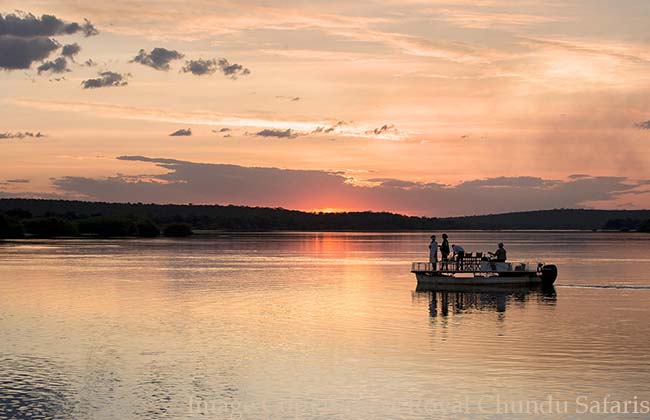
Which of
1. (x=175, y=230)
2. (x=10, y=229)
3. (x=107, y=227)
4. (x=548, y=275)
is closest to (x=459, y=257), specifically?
(x=548, y=275)

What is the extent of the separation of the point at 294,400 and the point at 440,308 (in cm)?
2013

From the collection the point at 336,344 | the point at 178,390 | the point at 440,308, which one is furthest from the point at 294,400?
the point at 440,308

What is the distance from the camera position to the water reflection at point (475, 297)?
39.7m

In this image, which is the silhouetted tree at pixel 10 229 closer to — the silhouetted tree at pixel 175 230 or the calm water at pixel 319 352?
the silhouetted tree at pixel 175 230

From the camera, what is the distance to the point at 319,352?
26719mm

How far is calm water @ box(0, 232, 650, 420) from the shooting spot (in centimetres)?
1975

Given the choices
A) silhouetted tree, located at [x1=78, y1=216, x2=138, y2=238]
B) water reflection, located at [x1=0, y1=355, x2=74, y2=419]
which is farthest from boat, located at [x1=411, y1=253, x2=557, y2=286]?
silhouetted tree, located at [x1=78, y1=216, x2=138, y2=238]

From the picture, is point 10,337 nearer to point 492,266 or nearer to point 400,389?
point 400,389

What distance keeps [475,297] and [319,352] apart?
65.5ft

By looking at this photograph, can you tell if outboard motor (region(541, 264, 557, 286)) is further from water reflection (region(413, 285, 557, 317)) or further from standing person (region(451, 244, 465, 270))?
standing person (region(451, 244, 465, 270))

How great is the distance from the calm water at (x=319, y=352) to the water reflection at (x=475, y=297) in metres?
0.18

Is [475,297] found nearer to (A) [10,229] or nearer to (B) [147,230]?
(A) [10,229]

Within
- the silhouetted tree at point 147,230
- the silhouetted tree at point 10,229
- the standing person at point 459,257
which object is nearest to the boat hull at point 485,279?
the standing person at point 459,257

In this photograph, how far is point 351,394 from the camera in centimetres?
2089
